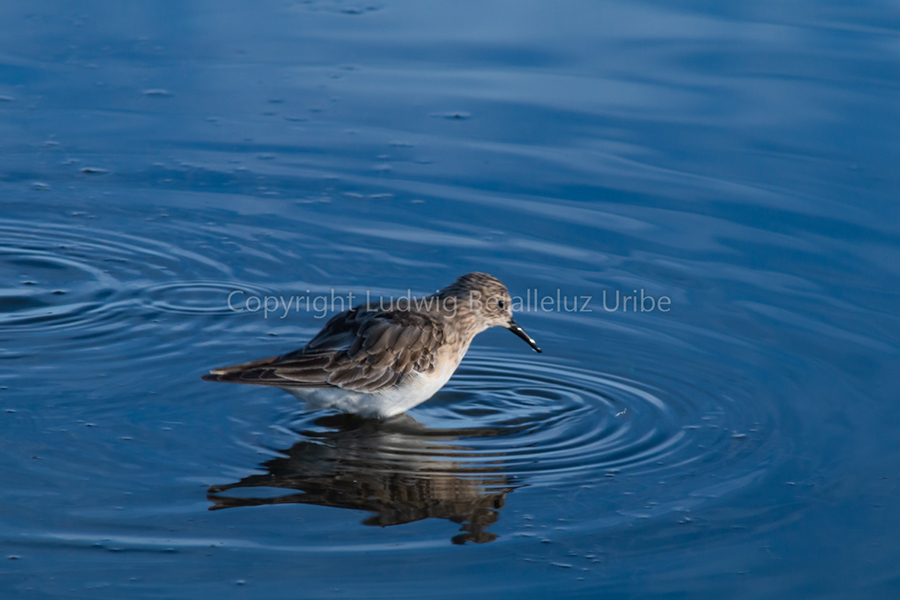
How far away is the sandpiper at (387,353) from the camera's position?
701 cm

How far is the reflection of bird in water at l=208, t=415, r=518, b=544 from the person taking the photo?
5.89m

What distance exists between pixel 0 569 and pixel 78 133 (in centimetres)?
645

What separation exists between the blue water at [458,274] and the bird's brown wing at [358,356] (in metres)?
0.30

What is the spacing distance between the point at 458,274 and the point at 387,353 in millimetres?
1588

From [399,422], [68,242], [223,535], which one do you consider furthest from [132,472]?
[68,242]

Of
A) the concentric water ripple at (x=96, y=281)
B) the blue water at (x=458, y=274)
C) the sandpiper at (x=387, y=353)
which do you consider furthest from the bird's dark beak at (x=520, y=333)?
the concentric water ripple at (x=96, y=281)

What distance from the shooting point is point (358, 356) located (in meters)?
7.31

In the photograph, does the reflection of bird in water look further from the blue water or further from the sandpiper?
the sandpiper

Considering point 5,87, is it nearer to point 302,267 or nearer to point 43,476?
point 302,267

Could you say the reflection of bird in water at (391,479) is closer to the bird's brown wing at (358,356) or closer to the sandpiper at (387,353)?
the sandpiper at (387,353)

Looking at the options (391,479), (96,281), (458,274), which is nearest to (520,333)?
(458,274)

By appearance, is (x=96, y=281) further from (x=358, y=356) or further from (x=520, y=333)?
(x=520, y=333)

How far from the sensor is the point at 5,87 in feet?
38.0

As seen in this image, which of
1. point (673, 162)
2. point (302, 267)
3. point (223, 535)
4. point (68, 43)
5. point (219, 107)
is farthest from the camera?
point (68, 43)
